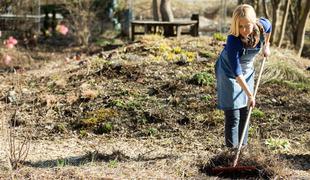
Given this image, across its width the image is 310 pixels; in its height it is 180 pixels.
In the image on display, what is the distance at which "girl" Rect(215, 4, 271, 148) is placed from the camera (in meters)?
5.05

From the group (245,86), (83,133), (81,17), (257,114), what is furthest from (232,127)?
(81,17)

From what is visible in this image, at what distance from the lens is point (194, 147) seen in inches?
249

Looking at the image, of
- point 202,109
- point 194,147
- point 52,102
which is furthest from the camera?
point 52,102

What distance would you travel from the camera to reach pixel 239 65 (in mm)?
5074

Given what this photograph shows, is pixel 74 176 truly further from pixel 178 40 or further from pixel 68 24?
pixel 68 24

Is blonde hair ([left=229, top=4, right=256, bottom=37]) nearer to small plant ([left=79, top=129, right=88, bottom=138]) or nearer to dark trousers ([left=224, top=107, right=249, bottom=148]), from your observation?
dark trousers ([left=224, top=107, right=249, bottom=148])

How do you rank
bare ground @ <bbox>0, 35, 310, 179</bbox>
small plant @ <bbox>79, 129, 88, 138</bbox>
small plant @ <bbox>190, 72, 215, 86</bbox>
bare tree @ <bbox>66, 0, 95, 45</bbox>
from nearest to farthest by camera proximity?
bare ground @ <bbox>0, 35, 310, 179</bbox>
small plant @ <bbox>79, 129, 88, 138</bbox>
small plant @ <bbox>190, 72, 215, 86</bbox>
bare tree @ <bbox>66, 0, 95, 45</bbox>

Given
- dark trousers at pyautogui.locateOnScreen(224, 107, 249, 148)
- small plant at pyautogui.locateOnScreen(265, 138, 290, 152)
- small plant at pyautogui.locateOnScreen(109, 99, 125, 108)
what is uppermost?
dark trousers at pyautogui.locateOnScreen(224, 107, 249, 148)

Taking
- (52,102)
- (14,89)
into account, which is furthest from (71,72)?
(52,102)

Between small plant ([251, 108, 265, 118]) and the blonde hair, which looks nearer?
the blonde hair

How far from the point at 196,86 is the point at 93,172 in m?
3.71

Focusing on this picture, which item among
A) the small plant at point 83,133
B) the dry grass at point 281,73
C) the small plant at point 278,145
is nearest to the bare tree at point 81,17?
the dry grass at point 281,73

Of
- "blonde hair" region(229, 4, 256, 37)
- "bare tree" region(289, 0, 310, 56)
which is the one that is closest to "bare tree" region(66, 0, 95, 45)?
"bare tree" region(289, 0, 310, 56)

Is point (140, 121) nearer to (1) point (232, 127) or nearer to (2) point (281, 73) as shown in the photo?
(1) point (232, 127)
